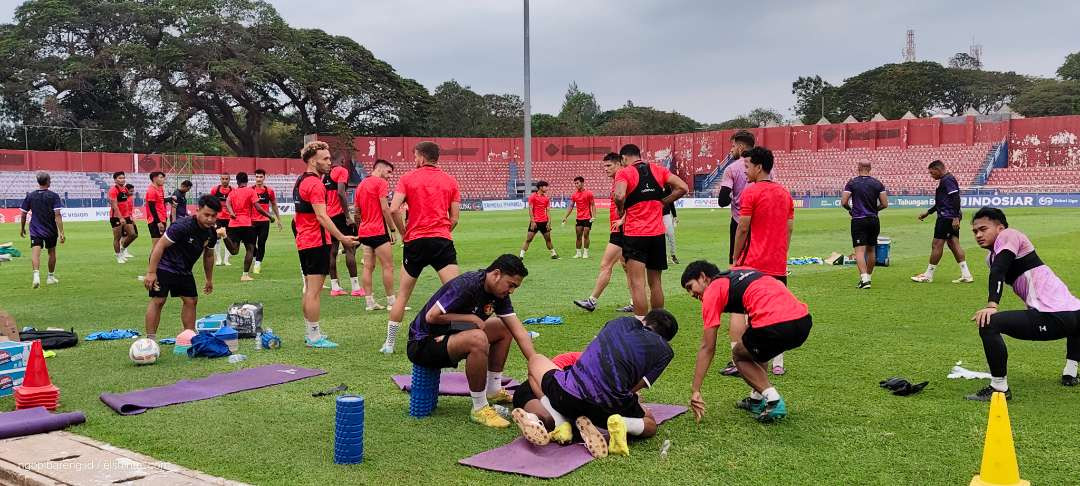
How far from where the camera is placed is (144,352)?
7129 millimetres

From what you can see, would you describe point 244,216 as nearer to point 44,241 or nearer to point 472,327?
point 44,241

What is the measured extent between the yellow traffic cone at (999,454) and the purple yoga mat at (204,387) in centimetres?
497

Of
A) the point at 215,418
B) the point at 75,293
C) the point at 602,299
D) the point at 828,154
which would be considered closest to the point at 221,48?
the point at 828,154

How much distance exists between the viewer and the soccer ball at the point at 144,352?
7113 millimetres

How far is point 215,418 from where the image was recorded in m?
5.44

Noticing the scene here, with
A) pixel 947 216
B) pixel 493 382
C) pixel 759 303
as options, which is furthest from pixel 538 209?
pixel 759 303

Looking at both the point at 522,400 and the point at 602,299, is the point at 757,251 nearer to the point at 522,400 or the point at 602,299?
the point at 522,400

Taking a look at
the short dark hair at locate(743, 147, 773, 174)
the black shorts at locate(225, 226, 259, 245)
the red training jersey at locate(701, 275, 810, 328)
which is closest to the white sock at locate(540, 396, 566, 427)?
the red training jersey at locate(701, 275, 810, 328)

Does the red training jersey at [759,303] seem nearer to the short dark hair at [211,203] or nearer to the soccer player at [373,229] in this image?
the short dark hair at [211,203]

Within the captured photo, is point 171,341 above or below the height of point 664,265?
below

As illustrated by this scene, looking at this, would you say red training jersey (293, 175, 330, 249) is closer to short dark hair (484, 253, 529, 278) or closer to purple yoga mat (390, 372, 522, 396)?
purple yoga mat (390, 372, 522, 396)

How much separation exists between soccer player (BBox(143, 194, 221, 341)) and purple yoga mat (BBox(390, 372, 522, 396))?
8.85 ft

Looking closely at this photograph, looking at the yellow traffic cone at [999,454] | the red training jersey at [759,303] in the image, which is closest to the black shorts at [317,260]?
the red training jersey at [759,303]

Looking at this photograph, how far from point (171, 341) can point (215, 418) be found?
129 inches
